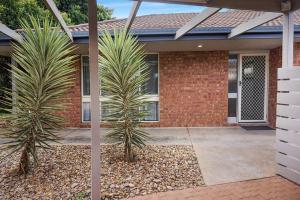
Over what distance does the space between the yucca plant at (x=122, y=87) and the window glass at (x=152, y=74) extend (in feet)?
11.4

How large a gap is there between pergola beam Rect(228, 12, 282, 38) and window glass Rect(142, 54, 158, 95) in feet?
8.80

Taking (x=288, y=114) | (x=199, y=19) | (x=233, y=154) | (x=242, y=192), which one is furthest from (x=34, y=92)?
(x=288, y=114)

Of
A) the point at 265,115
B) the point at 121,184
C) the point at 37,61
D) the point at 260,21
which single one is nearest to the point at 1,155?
the point at 37,61

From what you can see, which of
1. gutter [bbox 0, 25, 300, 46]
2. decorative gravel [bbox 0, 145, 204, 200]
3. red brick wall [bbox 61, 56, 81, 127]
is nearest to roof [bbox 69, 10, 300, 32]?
gutter [bbox 0, 25, 300, 46]

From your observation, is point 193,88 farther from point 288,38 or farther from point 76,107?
point 288,38

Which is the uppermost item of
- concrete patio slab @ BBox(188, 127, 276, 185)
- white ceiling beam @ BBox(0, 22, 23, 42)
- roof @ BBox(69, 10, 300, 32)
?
roof @ BBox(69, 10, 300, 32)

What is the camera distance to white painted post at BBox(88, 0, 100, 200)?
305 centimetres

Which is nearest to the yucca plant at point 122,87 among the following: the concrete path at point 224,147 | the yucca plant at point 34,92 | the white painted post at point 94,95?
the yucca plant at point 34,92

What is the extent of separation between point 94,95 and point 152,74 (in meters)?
5.31

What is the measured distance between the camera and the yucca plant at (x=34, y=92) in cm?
409

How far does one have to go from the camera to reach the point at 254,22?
202 inches

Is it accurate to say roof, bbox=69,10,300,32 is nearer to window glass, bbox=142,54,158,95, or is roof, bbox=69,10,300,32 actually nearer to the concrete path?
window glass, bbox=142,54,158,95

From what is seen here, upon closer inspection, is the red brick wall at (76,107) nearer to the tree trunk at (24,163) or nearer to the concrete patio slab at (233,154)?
the concrete patio slab at (233,154)

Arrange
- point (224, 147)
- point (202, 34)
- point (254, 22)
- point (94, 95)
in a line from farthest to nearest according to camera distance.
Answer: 1. point (202, 34)
2. point (224, 147)
3. point (254, 22)
4. point (94, 95)
